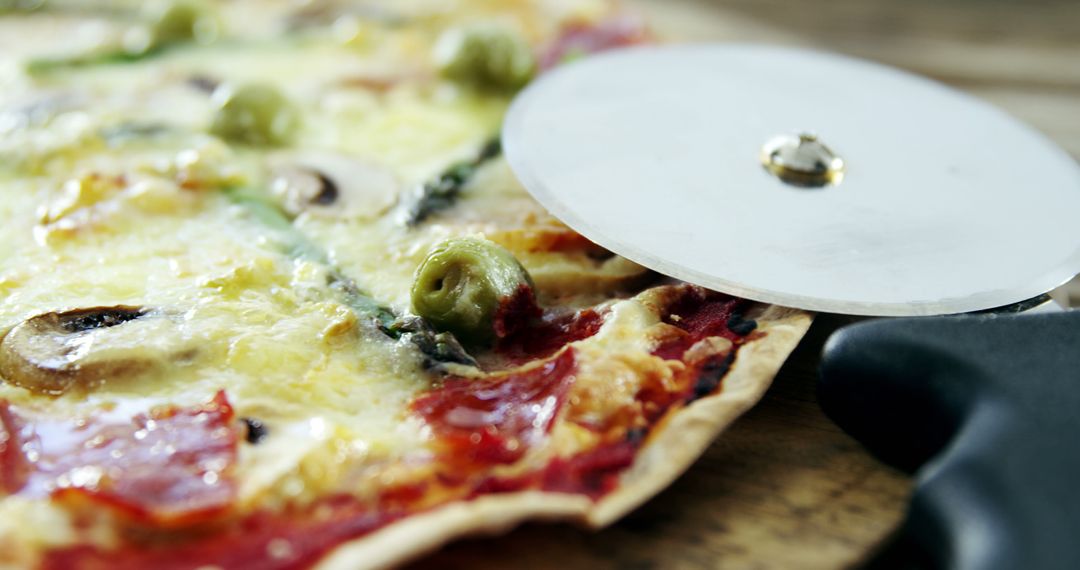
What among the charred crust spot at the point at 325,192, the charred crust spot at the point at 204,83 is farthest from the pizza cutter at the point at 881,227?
the charred crust spot at the point at 204,83

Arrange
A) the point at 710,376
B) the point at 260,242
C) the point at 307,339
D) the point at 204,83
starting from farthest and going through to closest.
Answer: the point at 204,83, the point at 260,242, the point at 307,339, the point at 710,376

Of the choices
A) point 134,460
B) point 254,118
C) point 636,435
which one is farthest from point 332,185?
point 636,435

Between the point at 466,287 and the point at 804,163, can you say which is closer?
the point at 466,287

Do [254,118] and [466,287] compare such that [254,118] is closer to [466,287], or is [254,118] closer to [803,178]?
[466,287]

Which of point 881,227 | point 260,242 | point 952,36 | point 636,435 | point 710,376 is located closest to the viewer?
point 636,435

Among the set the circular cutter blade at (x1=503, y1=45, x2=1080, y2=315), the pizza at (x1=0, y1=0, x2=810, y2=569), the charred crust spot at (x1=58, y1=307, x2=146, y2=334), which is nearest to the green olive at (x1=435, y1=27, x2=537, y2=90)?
the pizza at (x1=0, y1=0, x2=810, y2=569)

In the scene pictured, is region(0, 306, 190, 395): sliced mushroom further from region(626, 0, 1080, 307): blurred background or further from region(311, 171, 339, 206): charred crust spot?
region(626, 0, 1080, 307): blurred background

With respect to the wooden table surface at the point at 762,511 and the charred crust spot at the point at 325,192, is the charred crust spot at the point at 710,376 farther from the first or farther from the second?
the charred crust spot at the point at 325,192
